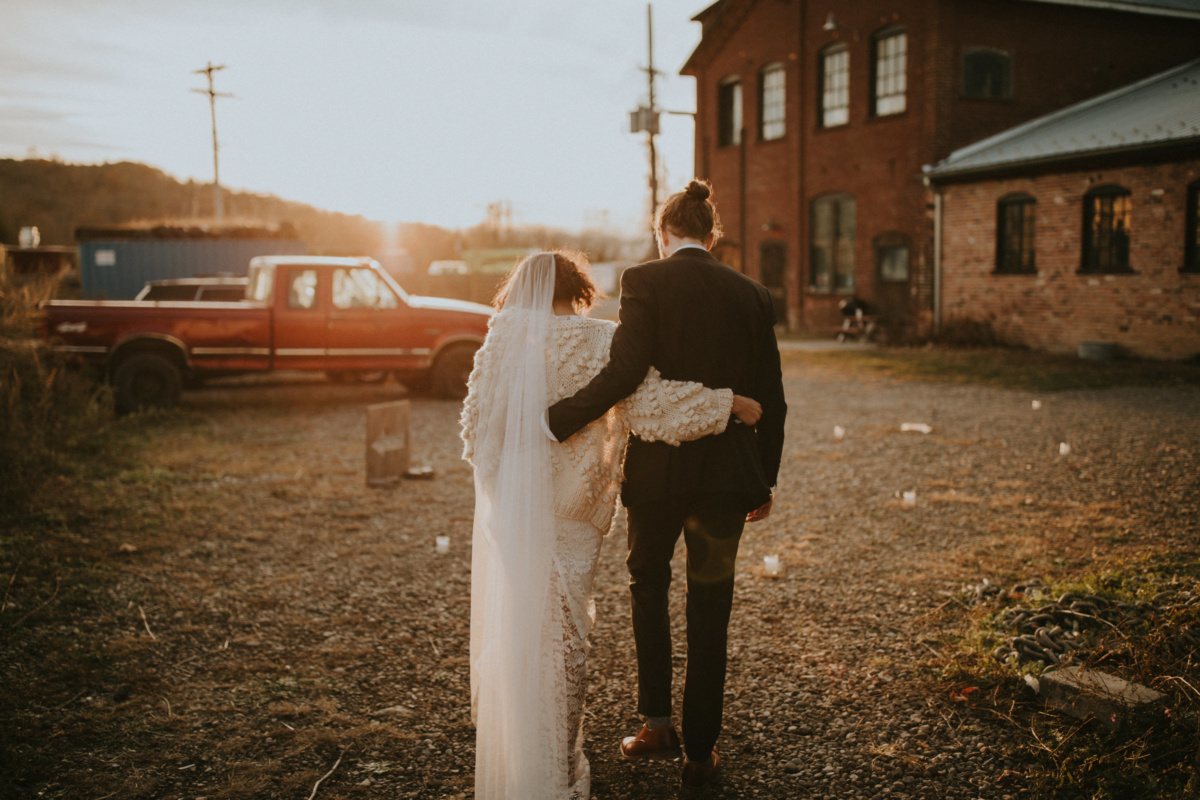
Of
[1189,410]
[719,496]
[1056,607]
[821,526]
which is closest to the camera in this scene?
[719,496]

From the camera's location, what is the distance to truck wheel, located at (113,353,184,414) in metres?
10.8

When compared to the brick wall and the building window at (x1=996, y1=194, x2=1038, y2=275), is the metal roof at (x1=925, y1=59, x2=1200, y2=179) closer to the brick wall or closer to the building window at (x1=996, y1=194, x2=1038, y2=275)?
the brick wall

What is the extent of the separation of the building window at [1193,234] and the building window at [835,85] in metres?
8.53

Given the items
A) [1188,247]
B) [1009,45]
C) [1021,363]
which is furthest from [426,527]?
[1009,45]

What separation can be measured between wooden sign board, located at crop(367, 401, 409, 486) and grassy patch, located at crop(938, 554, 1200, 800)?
4.92 metres

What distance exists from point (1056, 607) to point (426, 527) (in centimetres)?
410

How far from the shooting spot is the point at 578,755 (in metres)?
2.88

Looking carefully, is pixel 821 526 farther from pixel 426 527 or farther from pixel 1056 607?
pixel 426 527

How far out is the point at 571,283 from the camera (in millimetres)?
3025

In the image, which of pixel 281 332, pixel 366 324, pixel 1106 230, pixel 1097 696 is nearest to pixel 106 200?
pixel 281 332

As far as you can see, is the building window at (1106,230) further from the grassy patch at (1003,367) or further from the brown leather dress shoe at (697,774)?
the brown leather dress shoe at (697,774)

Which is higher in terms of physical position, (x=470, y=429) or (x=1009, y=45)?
(x=1009, y=45)

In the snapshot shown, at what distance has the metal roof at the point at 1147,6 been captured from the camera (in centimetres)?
1888

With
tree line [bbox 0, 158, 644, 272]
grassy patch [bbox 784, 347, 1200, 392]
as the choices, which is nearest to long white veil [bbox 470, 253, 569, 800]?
grassy patch [bbox 784, 347, 1200, 392]
